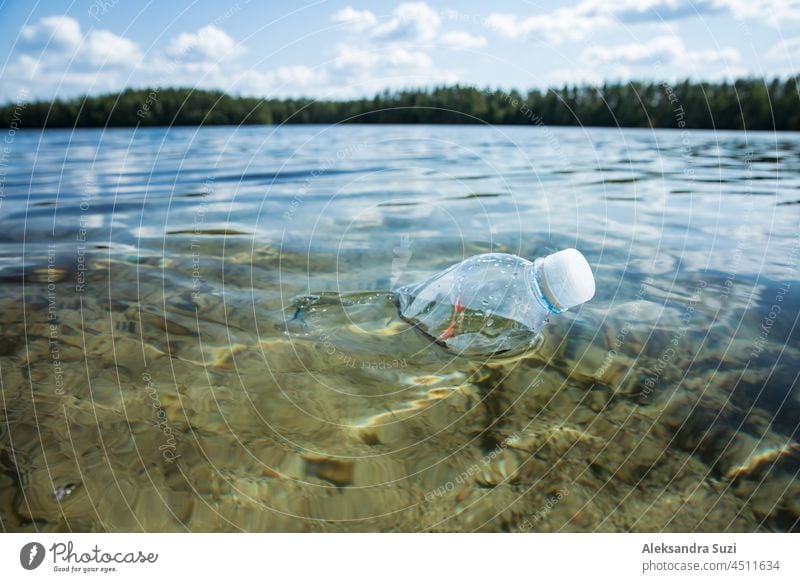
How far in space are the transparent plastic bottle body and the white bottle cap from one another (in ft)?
0.34

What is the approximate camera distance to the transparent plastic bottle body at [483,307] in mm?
2641

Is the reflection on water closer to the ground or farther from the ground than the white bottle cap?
closer to the ground

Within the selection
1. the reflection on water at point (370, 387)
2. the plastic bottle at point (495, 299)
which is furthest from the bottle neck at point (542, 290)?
the reflection on water at point (370, 387)

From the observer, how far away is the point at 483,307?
9.51ft

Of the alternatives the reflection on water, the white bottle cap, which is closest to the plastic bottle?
the white bottle cap

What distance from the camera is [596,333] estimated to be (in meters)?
2.77

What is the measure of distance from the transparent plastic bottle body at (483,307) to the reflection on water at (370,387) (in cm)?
12

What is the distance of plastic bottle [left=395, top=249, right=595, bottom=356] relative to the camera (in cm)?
238

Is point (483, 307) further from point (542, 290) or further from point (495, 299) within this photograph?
point (542, 290)

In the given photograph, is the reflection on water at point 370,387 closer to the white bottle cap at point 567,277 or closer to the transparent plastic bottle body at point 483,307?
the transparent plastic bottle body at point 483,307

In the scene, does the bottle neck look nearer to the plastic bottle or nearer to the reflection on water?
the plastic bottle
